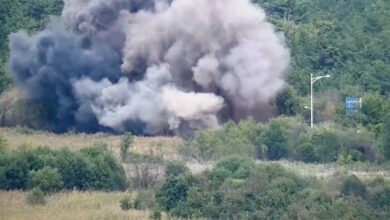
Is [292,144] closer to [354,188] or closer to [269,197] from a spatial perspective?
[354,188]

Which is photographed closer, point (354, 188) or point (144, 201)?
point (354, 188)

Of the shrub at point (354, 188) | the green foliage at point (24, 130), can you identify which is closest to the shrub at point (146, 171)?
the shrub at point (354, 188)

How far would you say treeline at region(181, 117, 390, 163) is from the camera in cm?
4109

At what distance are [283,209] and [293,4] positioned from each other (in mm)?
35043

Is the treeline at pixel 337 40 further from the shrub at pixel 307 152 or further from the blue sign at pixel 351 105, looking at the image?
the shrub at pixel 307 152

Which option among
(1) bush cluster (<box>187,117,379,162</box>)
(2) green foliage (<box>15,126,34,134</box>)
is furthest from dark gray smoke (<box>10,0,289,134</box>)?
(1) bush cluster (<box>187,117,379,162</box>)

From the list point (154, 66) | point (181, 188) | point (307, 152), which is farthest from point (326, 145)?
point (154, 66)

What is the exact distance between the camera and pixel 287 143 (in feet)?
139

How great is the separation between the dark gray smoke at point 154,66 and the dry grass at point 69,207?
509 inches

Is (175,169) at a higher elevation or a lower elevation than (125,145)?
lower

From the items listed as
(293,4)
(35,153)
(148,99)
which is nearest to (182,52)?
(148,99)

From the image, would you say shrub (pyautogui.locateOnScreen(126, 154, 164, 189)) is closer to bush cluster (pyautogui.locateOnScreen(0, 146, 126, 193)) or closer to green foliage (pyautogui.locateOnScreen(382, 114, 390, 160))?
bush cluster (pyautogui.locateOnScreen(0, 146, 126, 193))

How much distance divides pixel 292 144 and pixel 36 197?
1076 centimetres

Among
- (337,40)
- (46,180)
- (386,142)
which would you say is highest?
(337,40)
